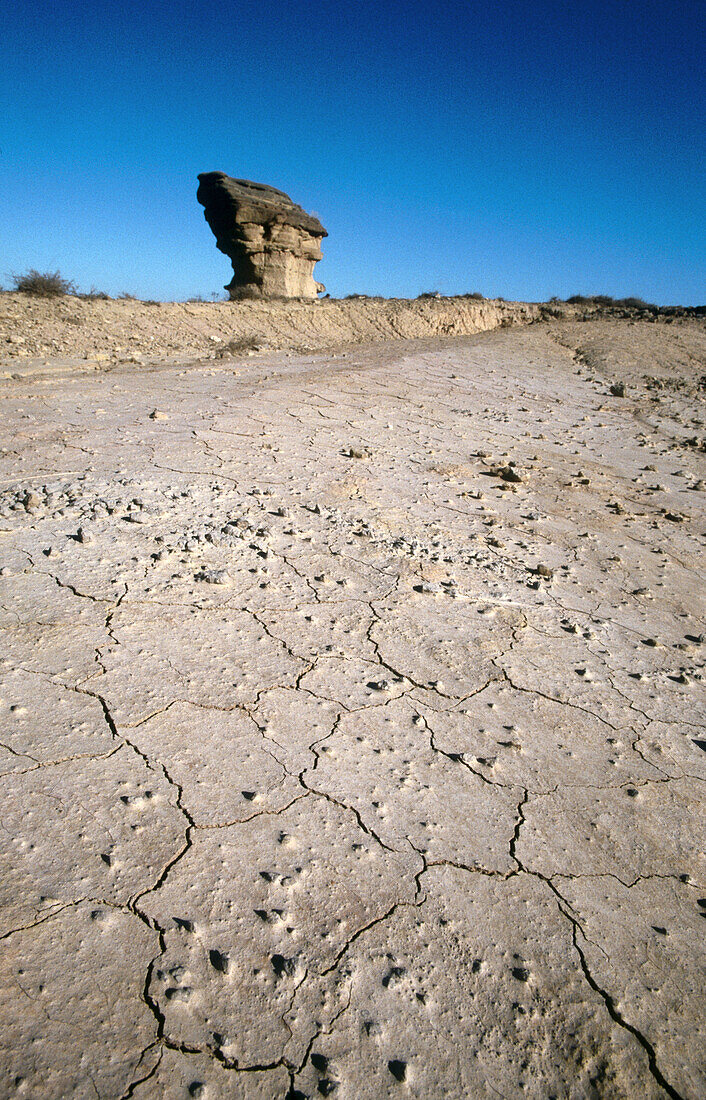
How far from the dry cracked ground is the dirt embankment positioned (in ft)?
20.4

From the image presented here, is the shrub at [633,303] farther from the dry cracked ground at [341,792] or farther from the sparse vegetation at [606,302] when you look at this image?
the dry cracked ground at [341,792]

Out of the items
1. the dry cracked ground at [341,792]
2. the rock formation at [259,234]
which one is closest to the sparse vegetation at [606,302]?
the rock formation at [259,234]

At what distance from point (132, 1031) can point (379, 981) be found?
1.45ft

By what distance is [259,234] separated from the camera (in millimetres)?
14367

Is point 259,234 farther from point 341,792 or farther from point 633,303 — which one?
point 341,792

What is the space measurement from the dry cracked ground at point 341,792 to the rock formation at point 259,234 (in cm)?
1284

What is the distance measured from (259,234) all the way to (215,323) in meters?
4.28

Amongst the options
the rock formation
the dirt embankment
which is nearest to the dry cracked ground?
the dirt embankment

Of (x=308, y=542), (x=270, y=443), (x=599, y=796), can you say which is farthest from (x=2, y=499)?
(x=599, y=796)

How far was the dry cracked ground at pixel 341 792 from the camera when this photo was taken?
1.02 meters

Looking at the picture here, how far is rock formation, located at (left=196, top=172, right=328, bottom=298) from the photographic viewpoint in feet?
45.8

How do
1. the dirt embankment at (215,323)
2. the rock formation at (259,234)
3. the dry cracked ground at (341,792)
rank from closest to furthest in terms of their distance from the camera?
the dry cracked ground at (341,792) < the dirt embankment at (215,323) < the rock formation at (259,234)

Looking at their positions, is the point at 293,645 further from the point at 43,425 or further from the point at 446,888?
the point at 43,425

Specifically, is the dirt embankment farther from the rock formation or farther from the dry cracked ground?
the dry cracked ground
